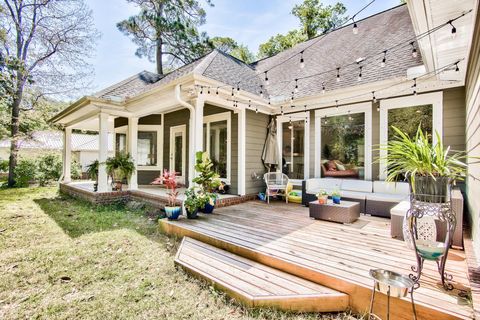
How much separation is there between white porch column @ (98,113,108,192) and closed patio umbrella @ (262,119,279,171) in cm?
448

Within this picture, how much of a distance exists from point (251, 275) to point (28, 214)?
6.15m

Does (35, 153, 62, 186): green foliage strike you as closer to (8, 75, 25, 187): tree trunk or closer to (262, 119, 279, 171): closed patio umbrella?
(8, 75, 25, 187): tree trunk

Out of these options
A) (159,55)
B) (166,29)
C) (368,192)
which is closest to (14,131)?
(159,55)

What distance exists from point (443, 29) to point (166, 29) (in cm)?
1362

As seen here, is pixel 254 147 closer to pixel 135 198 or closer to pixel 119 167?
pixel 135 198

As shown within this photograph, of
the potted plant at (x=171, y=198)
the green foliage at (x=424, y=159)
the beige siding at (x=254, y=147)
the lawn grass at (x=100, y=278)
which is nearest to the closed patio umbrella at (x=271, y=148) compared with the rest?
the beige siding at (x=254, y=147)

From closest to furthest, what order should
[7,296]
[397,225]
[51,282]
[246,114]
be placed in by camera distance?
1. [7,296]
2. [51,282]
3. [397,225]
4. [246,114]

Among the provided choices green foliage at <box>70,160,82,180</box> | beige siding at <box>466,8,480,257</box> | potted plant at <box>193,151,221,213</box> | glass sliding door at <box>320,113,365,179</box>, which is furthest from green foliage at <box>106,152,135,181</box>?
green foliage at <box>70,160,82,180</box>

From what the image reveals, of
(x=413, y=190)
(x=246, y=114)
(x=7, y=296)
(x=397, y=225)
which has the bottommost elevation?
(x=7, y=296)

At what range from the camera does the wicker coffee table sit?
13.2 feet

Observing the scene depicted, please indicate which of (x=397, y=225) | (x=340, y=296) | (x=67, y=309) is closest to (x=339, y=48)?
(x=397, y=225)

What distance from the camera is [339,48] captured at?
23.6 ft

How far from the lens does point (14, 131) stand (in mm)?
11695

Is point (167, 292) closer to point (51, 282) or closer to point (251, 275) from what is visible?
point (251, 275)
